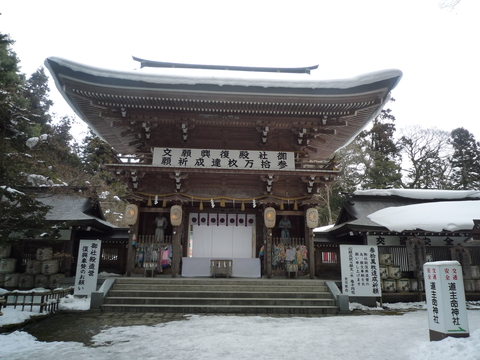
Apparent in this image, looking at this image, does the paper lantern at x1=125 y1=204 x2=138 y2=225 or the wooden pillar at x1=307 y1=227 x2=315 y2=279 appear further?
the wooden pillar at x1=307 y1=227 x2=315 y2=279

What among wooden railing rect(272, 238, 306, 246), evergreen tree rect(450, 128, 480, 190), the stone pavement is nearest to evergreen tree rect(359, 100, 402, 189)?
evergreen tree rect(450, 128, 480, 190)

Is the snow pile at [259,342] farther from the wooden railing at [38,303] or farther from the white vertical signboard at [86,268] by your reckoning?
the white vertical signboard at [86,268]

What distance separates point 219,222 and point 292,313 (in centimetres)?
598

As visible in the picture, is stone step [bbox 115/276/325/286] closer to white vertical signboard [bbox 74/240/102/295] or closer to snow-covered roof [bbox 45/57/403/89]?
white vertical signboard [bbox 74/240/102/295]

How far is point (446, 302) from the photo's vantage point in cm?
564

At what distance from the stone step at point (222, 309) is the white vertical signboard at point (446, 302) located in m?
3.54

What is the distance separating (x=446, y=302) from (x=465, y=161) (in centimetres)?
3136

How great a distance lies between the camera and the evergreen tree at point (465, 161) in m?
29.2

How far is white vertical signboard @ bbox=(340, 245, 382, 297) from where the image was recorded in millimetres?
9820

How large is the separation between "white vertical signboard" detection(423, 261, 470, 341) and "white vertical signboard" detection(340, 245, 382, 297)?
384 cm

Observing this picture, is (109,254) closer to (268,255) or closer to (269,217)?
(268,255)

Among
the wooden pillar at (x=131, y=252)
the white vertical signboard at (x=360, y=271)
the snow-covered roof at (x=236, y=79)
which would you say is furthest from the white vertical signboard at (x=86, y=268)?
the white vertical signboard at (x=360, y=271)

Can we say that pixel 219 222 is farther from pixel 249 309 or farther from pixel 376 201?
pixel 376 201

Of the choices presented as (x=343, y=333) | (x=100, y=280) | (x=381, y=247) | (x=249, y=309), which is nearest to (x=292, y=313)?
(x=249, y=309)
